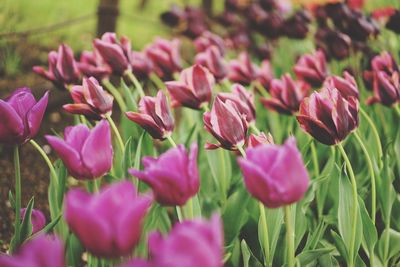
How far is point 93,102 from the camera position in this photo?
1.13 m

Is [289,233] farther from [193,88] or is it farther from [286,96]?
[286,96]

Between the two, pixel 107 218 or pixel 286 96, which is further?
pixel 286 96

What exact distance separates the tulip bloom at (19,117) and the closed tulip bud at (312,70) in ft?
3.07

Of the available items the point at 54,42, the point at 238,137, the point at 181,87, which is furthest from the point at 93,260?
the point at 54,42

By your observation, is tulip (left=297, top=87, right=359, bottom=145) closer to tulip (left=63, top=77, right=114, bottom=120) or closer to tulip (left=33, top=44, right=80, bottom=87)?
tulip (left=63, top=77, right=114, bottom=120)

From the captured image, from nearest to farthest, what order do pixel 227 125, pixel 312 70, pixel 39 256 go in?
pixel 39 256 → pixel 227 125 → pixel 312 70

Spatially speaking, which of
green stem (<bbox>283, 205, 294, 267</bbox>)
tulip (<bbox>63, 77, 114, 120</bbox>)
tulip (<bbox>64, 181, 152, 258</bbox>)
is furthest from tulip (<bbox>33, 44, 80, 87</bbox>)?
tulip (<bbox>64, 181, 152, 258</bbox>)

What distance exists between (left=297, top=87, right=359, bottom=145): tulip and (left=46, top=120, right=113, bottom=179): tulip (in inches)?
15.3

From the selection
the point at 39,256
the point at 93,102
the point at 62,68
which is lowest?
the point at 62,68

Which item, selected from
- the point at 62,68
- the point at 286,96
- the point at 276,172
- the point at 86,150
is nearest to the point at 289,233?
the point at 276,172

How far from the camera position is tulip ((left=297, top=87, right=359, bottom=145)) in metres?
1.02

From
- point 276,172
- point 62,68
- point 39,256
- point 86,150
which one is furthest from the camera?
point 62,68

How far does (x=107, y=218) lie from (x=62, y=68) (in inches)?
37.0

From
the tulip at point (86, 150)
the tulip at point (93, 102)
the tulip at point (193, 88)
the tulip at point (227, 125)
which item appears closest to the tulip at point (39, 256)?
the tulip at point (86, 150)
